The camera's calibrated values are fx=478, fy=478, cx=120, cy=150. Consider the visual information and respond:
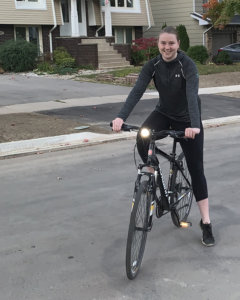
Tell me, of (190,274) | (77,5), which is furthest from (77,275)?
Result: (77,5)

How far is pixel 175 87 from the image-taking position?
4.18 metres

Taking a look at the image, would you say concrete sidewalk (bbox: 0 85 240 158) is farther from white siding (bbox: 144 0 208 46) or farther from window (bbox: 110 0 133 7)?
white siding (bbox: 144 0 208 46)

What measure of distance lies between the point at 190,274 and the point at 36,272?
1.27 m

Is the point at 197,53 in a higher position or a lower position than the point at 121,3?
lower

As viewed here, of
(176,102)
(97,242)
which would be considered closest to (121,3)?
(176,102)

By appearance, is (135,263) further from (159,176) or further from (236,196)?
(236,196)

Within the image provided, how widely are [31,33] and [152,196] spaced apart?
25.0 m

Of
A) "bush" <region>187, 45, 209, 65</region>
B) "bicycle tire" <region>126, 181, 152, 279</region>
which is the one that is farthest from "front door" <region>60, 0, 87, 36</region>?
"bicycle tire" <region>126, 181, 152, 279</region>

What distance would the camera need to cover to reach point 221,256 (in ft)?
13.9

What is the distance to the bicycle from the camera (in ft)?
12.1

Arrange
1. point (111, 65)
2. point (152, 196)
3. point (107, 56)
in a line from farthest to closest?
point (107, 56) → point (111, 65) → point (152, 196)

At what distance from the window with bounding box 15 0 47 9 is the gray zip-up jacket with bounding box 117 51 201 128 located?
909 inches

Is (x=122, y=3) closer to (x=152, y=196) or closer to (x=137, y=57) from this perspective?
(x=137, y=57)

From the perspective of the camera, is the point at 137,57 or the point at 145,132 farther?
the point at 137,57
